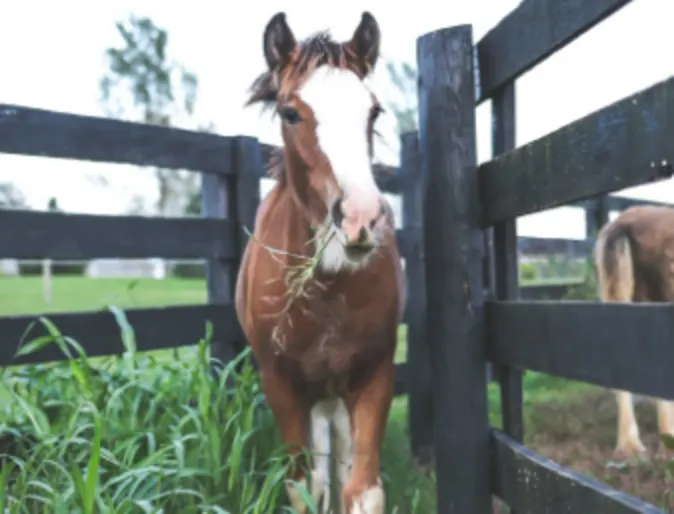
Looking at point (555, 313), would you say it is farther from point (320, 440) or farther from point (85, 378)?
point (85, 378)

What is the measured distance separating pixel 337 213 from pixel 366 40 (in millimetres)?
759

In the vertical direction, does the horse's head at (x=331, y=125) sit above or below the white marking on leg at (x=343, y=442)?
Result: above

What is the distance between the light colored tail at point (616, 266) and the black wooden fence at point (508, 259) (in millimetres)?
1641

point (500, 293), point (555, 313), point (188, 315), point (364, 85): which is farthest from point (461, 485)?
point (188, 315)

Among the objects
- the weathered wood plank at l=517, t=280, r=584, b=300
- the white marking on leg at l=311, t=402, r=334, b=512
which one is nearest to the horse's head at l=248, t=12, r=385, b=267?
the white marking on leg at l=311, t=402, r=334, b=512

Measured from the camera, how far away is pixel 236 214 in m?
3.48

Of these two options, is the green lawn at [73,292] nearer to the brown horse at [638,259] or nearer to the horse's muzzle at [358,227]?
the brown horse at [638,259]

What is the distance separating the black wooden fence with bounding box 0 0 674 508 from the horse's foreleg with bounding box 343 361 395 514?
0.21m

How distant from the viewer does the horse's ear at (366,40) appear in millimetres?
2231

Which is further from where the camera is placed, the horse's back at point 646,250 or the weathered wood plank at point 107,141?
the horse's back at point 646,250

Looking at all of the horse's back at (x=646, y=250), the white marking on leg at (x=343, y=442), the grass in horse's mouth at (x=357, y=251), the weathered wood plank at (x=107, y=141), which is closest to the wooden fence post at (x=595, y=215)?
the horse's back at (x=646, y=250)

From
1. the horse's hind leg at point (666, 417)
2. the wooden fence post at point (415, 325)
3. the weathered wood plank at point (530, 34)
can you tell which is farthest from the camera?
the wooden fence post at point (415, 325)

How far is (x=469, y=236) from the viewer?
204cm

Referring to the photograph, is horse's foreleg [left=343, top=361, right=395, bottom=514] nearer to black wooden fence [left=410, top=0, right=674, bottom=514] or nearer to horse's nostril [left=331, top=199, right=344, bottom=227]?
black wooden fence [left=410, top=0, right=674, bottom=514]
